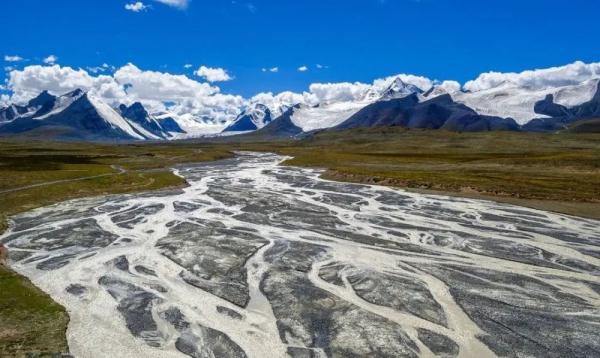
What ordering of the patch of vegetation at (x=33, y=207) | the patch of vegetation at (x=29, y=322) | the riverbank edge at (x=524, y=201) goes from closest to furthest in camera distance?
the patch of vegetation at (x=29, y=322), the patch of vegetation at (x=33, y=207), the riverbank edge at (x=524, y=201)

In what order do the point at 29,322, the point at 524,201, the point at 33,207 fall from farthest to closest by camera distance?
1. the point at 524,201
2. the point at 33,207
3. the point at 29,322

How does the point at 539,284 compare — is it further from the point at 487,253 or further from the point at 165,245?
the point at 165,245

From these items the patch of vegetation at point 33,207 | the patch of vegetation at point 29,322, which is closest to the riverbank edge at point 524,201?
the patch of vegetation at point 33,207

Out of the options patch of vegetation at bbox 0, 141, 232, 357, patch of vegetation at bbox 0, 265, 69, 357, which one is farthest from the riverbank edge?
patch of vegetation at bbox 0, 265, 69, 357

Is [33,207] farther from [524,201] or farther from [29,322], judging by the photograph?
[524,201]

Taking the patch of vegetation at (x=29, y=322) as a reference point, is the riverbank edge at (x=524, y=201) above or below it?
below

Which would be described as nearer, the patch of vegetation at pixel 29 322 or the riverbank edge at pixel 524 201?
the patch of vegetation at pixel 29 322

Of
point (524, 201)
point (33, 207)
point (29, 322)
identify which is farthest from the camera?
point (524, 201)

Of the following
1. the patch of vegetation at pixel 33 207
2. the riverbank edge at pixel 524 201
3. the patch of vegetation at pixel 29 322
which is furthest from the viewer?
the riverbank edge at pixel 524 201

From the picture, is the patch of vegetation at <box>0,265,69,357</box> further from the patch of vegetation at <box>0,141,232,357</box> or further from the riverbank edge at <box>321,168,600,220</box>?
the riverbank edge at <box>321,168,600,220</box>

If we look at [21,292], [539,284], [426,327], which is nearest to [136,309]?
[21,292]

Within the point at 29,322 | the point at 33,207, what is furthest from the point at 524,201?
the point at 33,207

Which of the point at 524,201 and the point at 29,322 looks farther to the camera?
the point at 524,201

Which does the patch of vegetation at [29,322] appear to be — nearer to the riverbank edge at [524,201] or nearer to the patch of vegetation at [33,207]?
the patch of vegetation at [33,207]
